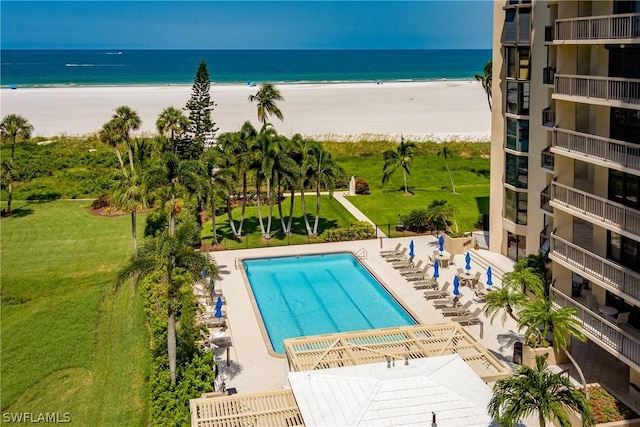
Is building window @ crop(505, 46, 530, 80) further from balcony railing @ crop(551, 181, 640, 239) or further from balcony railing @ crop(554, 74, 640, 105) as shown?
balcony railing @ crop(551, 181, 640, 239)

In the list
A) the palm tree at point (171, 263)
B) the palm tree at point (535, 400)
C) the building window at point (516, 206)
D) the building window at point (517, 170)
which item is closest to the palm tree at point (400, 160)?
the building window at point (516, 206)

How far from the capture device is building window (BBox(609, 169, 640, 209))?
17.1 metres

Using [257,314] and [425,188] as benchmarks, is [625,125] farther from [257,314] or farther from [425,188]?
[425,188]

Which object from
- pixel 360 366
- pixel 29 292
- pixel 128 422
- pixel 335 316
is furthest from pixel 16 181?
pixel 360 366

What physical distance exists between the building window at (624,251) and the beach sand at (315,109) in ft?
144

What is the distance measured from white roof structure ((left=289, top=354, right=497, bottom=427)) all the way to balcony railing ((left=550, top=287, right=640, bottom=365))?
4.00 metres

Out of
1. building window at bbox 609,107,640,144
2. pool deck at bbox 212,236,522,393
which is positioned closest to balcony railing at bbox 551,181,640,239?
building window at bbox 609,107,640,144

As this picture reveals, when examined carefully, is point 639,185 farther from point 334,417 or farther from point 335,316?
point 335,316

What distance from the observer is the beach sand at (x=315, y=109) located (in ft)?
219

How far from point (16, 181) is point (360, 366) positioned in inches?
1498

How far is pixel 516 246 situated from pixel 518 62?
25.9 feet

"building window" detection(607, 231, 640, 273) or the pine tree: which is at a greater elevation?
the pine tree

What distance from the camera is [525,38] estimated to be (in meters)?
26.7

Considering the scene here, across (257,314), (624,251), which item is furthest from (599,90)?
(257,314)
